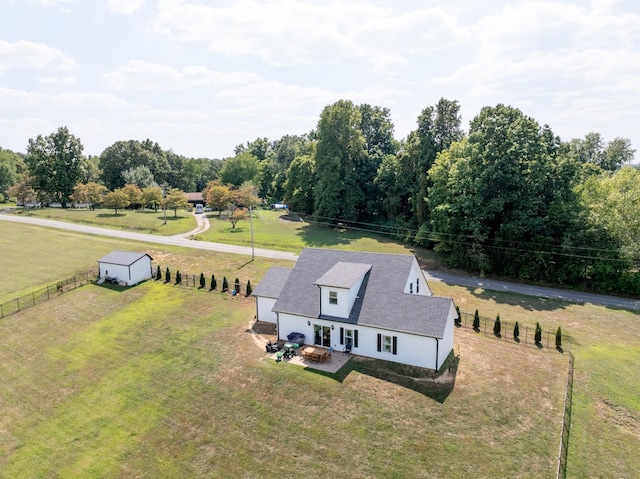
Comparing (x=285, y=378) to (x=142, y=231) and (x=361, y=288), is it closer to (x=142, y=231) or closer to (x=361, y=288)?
(x=361, y=288)

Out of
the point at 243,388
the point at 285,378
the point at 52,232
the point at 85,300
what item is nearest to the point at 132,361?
the point at 243,388

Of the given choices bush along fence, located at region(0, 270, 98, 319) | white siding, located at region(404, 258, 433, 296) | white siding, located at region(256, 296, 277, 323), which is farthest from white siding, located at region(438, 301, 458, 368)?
bush along fence, located at region(0, 270, 98, 319)

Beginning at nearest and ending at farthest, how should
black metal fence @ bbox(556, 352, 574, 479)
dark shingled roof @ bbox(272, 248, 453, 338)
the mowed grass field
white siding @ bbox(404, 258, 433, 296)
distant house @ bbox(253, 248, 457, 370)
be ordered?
black metal fence @ bbox(556, 352, 574, 479) → the mowed grass field → distant house @ bbox(253, 248, 457, 370) → dark shingled roof @ bbox(272, 248, 453, 338) → white siding @ bbox(404, 258, 433, 296)

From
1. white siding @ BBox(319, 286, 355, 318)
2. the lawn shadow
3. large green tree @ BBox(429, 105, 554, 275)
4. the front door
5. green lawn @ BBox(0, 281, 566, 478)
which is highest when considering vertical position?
large green tree @ BBox(429, 105, 554, 275)

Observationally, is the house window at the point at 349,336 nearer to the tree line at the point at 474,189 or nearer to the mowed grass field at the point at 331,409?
the mowed grass field at the point at 331,409

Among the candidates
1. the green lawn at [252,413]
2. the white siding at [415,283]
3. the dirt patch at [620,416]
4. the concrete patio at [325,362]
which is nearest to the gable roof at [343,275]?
the white siding at [415,283]

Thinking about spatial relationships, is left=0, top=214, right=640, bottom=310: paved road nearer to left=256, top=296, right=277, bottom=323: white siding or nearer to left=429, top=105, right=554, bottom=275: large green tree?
left=429, top=105, right=554, bottom=275: large green tree
